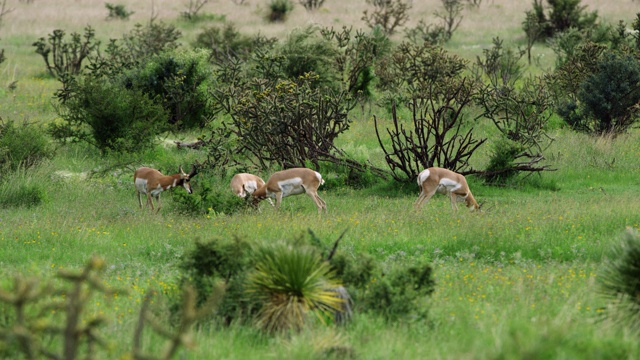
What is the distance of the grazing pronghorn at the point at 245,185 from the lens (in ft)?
56.5

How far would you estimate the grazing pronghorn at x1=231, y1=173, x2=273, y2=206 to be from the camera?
17219 millimetres

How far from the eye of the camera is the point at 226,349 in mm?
8422

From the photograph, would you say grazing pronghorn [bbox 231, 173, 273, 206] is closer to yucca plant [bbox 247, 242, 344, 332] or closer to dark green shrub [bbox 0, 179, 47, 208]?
dark green shrub [bbox 0, 179, 47, 208]

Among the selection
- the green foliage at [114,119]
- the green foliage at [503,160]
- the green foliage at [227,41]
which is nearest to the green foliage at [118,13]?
the green foliage at [227,41]

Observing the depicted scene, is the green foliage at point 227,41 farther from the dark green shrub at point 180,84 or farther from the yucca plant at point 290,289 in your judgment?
the yucca plant at point 290,289

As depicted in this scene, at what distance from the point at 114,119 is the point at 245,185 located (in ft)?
20.3

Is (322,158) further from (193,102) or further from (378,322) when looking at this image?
(378,322)

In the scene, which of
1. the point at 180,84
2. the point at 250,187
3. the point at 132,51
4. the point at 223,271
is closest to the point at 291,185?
the point at 250,187

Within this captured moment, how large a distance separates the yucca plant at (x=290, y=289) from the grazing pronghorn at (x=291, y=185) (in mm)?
6879

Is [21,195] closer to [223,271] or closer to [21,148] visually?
[21,148]

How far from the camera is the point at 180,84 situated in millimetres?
25328

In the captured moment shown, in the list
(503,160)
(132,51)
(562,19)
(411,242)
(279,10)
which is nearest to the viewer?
(411,242)

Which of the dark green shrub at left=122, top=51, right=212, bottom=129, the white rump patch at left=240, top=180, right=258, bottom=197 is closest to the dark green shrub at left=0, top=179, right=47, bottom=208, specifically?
the white rump patch at left=240, top=180, right=258, bottom=197

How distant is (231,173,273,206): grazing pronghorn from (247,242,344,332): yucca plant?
7572 mm
